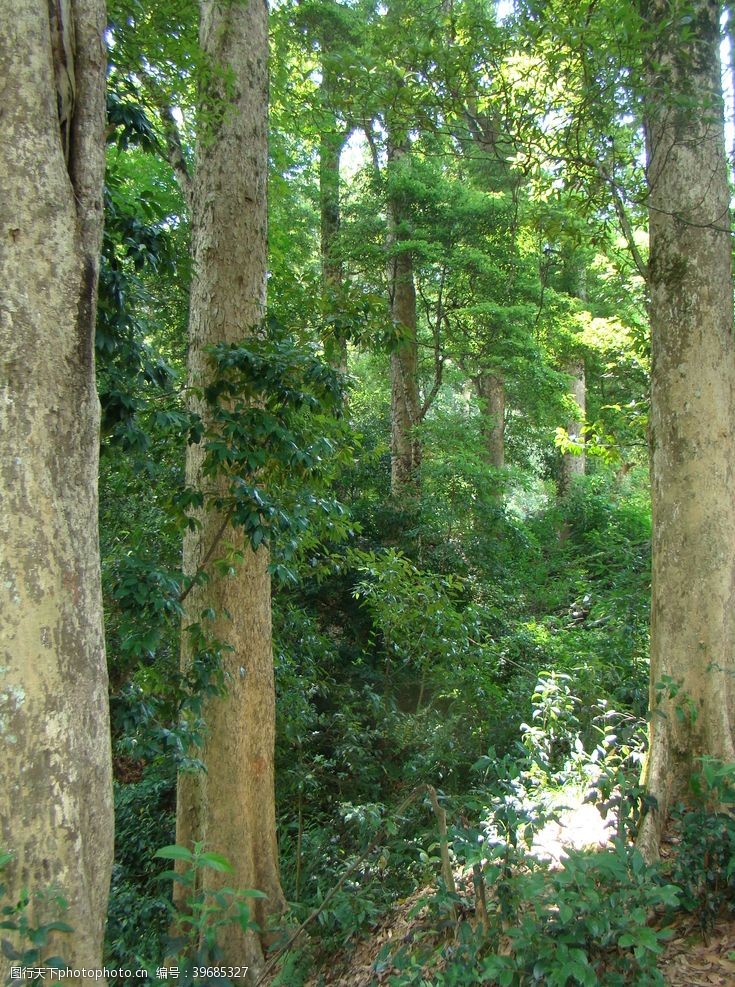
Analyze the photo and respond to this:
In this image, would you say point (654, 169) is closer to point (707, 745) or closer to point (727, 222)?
point (727, 222)

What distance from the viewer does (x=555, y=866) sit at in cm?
482

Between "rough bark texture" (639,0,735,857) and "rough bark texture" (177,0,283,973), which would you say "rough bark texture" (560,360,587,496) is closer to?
"rough bark texture" (639,0,735,857)

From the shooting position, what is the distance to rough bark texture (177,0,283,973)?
5.32 metres

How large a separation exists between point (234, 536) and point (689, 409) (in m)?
3.27

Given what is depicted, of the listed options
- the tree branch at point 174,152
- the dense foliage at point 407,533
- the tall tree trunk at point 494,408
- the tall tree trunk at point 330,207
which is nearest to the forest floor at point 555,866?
the dense foliage at point 407,533

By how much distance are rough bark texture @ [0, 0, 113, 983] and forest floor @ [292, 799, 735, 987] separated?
1780 mm

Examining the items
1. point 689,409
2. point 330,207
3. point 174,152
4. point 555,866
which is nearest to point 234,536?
point 555,866

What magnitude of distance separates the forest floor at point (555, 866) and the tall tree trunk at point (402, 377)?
7.66 metres

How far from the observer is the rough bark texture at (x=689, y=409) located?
482 centimetres

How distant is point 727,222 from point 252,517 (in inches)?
152

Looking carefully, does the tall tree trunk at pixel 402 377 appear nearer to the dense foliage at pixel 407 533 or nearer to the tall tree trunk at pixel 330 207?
the dense foliage at pixel 407 533

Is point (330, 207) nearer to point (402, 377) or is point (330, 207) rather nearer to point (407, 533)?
point (402, 377)

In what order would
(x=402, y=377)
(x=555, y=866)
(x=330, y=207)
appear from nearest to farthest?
(x=555, y=866) < (x=402, y=377) < (x=330, y=207)

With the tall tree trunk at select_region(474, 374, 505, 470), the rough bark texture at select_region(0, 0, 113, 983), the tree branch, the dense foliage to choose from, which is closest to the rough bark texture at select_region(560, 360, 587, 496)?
the tall tree trunk at select_region(474, 374, 505, 470)
